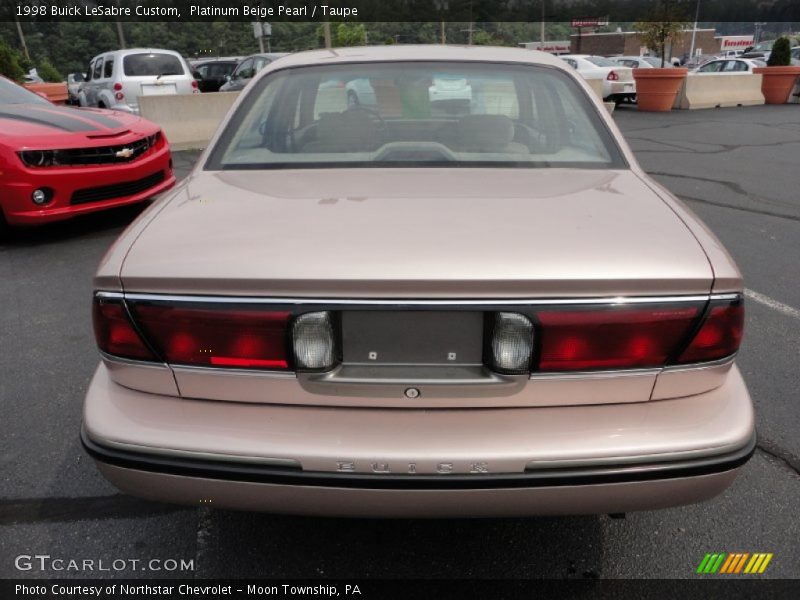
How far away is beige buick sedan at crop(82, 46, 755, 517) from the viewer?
1518 mm

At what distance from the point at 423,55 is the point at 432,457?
6.15 feet

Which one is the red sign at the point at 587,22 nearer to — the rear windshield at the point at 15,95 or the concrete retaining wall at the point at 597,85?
the concrete retaining wall at the point at 597,85

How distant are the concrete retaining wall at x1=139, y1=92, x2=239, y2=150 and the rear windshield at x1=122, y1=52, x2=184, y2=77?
122 inches

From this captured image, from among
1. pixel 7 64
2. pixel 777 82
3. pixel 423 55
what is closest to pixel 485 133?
pixel 423 55

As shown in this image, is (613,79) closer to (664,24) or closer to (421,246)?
(664,24)

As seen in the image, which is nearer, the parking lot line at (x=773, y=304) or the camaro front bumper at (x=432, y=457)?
the camaro front bumper at (x=432, y=457)

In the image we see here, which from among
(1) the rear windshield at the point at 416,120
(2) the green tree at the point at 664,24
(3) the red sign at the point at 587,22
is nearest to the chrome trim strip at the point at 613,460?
(1) the rear windshield at the point at 416,120

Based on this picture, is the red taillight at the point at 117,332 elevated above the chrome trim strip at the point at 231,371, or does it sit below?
above

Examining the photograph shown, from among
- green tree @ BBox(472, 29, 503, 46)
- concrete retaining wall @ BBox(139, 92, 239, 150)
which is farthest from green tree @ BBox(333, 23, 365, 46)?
concrete retaining wall @ BBox(139, 92, 239, 150)

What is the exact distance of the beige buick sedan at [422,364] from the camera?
1518mm

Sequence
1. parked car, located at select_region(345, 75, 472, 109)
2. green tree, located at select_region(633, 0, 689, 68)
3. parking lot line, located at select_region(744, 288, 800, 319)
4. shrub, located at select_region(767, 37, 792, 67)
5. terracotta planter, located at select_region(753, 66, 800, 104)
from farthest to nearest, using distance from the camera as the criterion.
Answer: shrub, located at select_region(767, 37, 792, 67) → terracotta planter, located at select_region(753, 66, 800, 104) → green tree, located at select_region(633, 0, 689, 68) → parking lot line, located at select_region(744, 288, 800, 319) → parked car, located at select_region(345, 75, 472, 109)

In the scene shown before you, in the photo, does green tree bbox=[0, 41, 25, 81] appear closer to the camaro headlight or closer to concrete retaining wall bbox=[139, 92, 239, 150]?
concrete retaining wall bbox=[139, 92, 239, 150]

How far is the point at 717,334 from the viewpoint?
1597 millimetres

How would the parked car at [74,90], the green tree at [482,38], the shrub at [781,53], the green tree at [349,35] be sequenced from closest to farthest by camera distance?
the parked car at [74,90]
the shrub at [781,53]
the green tree at [349,35]
the green tree at [482,38]
